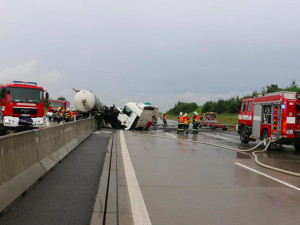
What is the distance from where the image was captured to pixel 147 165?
30.5 ft

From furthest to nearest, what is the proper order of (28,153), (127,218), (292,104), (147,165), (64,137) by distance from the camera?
(292,104), (64,137), (147,165), (28,153), (127,218)

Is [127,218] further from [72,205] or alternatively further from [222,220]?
[222,220]

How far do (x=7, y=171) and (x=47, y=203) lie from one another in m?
0.80

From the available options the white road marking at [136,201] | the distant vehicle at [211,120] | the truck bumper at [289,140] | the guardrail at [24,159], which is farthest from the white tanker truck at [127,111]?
the white road marking at [136,201]

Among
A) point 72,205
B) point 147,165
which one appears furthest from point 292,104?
point 72,205

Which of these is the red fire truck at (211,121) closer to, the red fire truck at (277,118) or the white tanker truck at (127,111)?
the white tanker truck at (127,111)

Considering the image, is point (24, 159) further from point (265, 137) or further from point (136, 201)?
point (265, 137)

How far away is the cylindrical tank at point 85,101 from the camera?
28.6 meters

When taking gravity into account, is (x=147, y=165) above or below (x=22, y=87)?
below

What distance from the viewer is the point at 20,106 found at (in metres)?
17.7

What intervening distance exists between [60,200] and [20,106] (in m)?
13.7

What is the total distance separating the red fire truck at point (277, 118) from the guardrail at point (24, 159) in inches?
373

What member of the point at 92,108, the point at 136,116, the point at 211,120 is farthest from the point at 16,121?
the point at 211,120

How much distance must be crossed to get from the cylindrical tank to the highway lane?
20697 mm
